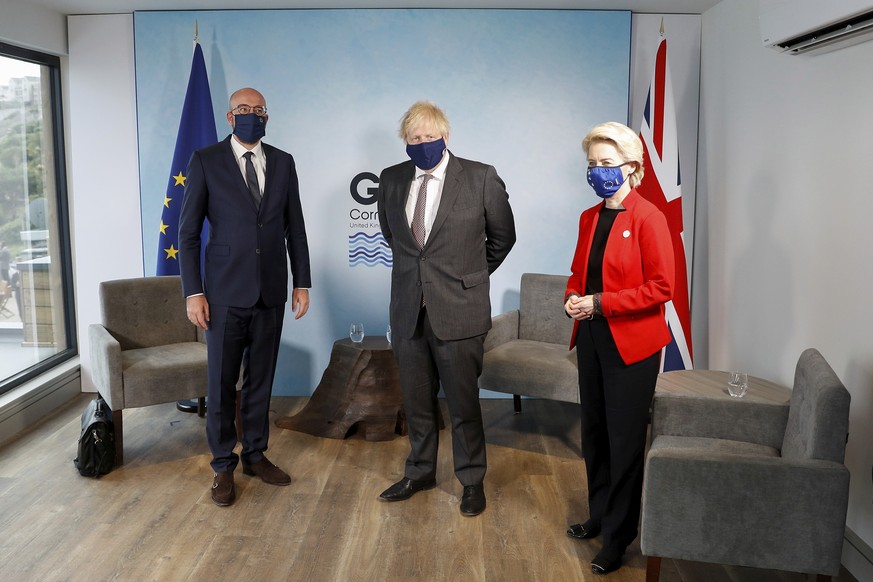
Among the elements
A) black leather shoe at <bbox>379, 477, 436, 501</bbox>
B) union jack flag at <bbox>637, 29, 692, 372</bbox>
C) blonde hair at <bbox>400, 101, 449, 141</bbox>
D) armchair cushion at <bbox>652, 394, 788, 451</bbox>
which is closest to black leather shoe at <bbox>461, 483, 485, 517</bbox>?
black leather shoe at <bbox>379, 477, 436, 501</bbox>

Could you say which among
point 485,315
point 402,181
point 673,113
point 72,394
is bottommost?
point 72,394

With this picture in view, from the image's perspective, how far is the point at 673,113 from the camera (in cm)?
493

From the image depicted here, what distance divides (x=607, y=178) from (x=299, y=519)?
196 centimetres

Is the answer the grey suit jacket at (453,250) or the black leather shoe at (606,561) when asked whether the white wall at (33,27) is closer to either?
the grey suit jacket at (453,250)

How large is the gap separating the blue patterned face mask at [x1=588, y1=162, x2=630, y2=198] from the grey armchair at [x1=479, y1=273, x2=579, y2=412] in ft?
5.20

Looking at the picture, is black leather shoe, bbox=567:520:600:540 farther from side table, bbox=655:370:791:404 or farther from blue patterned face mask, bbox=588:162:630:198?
blue patterned face mask, bbox=588:162:630:198

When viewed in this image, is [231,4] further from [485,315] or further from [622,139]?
[622,139]

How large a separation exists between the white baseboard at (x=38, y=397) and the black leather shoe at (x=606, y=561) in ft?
10.8

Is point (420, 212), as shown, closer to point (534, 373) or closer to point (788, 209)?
point (534, 373)

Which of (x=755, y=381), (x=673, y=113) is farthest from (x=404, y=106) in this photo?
(x=755, y=381)

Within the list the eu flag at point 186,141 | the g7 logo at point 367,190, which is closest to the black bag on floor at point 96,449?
the eu flag at point 186,141

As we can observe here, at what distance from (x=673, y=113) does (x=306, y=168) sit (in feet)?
7.58

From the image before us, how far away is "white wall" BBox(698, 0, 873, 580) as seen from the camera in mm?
3180

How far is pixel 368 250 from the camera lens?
5.32 metres
